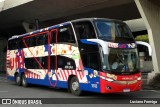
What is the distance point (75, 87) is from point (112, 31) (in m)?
3.18

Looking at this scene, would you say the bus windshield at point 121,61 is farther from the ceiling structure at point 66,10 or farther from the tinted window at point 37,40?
the ceiling structure at point 66,10

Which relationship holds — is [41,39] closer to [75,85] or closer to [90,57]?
[75,85]

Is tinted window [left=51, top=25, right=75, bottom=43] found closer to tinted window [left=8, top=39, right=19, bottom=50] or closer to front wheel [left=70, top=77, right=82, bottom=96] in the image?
front wheel [left=70, top=77, right=82, bottom=96]

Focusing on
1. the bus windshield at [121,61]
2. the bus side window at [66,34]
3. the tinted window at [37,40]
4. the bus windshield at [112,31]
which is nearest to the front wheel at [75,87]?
the bus side window at [66,34]

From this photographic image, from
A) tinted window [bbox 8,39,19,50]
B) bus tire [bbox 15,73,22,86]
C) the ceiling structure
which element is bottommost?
bus tire [bbox 15,73,22,86]

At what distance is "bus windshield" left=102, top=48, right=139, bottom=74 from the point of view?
46.5 feet

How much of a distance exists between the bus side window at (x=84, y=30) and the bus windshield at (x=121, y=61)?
1.24 metres

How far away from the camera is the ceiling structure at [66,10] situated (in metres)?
28.5

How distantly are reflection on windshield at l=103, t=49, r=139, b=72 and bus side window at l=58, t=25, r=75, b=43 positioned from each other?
2475mm

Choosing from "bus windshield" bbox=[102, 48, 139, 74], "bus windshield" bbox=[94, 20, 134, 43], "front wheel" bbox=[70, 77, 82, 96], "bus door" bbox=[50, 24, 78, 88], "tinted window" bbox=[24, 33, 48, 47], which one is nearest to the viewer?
"bus windshield" bbox=[102, 48, 139, 74]

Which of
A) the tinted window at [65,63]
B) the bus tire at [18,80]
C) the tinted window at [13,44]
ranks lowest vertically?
the bus tire at [18,80]

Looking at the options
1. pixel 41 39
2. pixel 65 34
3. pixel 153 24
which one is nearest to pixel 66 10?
pixel 153 24

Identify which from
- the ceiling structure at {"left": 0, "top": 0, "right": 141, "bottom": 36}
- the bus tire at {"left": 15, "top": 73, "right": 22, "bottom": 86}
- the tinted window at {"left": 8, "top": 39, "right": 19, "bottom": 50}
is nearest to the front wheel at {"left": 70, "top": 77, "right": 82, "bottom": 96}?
the bus tire at {"left": 15, "top": 73, "right": 22, "bottom": 86}

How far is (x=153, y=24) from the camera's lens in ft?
77.0
